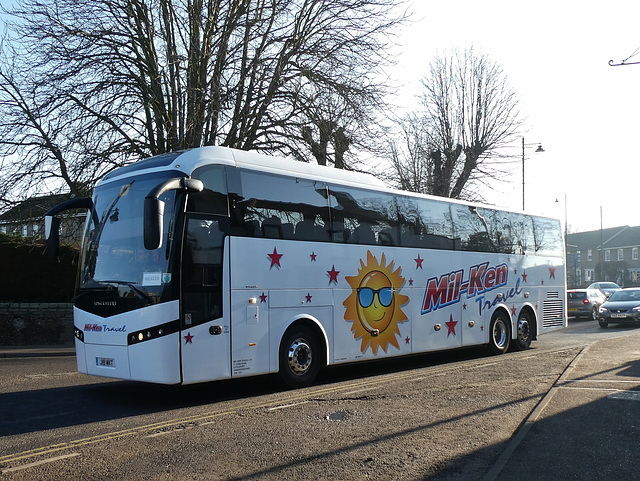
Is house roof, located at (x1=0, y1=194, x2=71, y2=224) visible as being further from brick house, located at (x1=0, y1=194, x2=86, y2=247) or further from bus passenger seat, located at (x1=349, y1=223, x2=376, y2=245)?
bus passenger seat, located at (x1=349, y1=223, x2=376, y2=245)

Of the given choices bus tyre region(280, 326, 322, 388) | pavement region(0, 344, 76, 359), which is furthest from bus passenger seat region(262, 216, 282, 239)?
pavement region(0, 344, 76, 359)

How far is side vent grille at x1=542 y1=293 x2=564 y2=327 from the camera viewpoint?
17.3 meters

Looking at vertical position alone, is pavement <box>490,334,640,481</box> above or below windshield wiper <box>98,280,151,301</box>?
below

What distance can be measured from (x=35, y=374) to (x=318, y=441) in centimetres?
763

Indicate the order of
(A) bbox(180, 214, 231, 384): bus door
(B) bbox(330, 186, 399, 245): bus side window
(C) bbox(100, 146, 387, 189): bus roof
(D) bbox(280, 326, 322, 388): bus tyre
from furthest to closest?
(B) bbox(330, 186, 399, 245): bus side window
(D) bbox(280, 326, 322, 388): bus tyre
(C) bbox(100, 146, 387, 189): bus roof
(A) bbox(180, 214, 231, 384): bus door

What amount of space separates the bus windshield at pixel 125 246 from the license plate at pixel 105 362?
0.90 metres

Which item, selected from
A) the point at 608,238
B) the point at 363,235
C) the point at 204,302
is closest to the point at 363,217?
the point at 363,235

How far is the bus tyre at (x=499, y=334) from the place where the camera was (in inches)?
603

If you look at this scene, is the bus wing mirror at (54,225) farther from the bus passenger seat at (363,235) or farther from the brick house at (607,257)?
the brick house at (607,257)

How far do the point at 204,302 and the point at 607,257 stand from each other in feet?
299

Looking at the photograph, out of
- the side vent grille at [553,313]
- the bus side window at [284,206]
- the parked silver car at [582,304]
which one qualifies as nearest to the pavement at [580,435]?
the bus side window at [284,206]

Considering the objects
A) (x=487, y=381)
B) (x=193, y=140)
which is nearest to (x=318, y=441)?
(x=487, y=381)

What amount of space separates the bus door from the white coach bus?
2 cm

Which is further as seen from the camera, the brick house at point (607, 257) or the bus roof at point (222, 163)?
the brick house at point (607, 257)
